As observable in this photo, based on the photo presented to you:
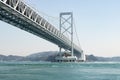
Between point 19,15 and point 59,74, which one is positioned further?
point 19,15

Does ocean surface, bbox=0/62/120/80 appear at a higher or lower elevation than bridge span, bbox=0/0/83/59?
lower

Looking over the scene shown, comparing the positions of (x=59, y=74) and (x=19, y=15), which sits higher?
(x=19, y=15)

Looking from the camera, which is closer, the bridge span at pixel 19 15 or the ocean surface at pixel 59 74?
the ocean surface at pixel 59 74

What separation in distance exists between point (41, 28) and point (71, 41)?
41.4m

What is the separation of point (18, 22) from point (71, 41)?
5061cm

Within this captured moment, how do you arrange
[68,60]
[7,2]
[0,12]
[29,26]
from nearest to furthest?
[7,2]
[0,12]
[29,26]
[68,60]

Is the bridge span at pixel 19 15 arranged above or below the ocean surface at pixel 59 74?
above

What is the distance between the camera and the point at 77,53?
403 feet

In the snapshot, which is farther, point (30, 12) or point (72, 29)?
point (72, 29)

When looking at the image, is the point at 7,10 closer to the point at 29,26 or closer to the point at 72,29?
the point at 29,26

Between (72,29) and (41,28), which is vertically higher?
(72,29)

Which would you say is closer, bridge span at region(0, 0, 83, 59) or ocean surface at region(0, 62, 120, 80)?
ocean surface at region(0, 62, 120, 80)

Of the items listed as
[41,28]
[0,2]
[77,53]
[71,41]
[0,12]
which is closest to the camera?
[0,2]

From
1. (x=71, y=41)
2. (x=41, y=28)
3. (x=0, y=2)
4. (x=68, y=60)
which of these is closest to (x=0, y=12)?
(x=0, y=2)
